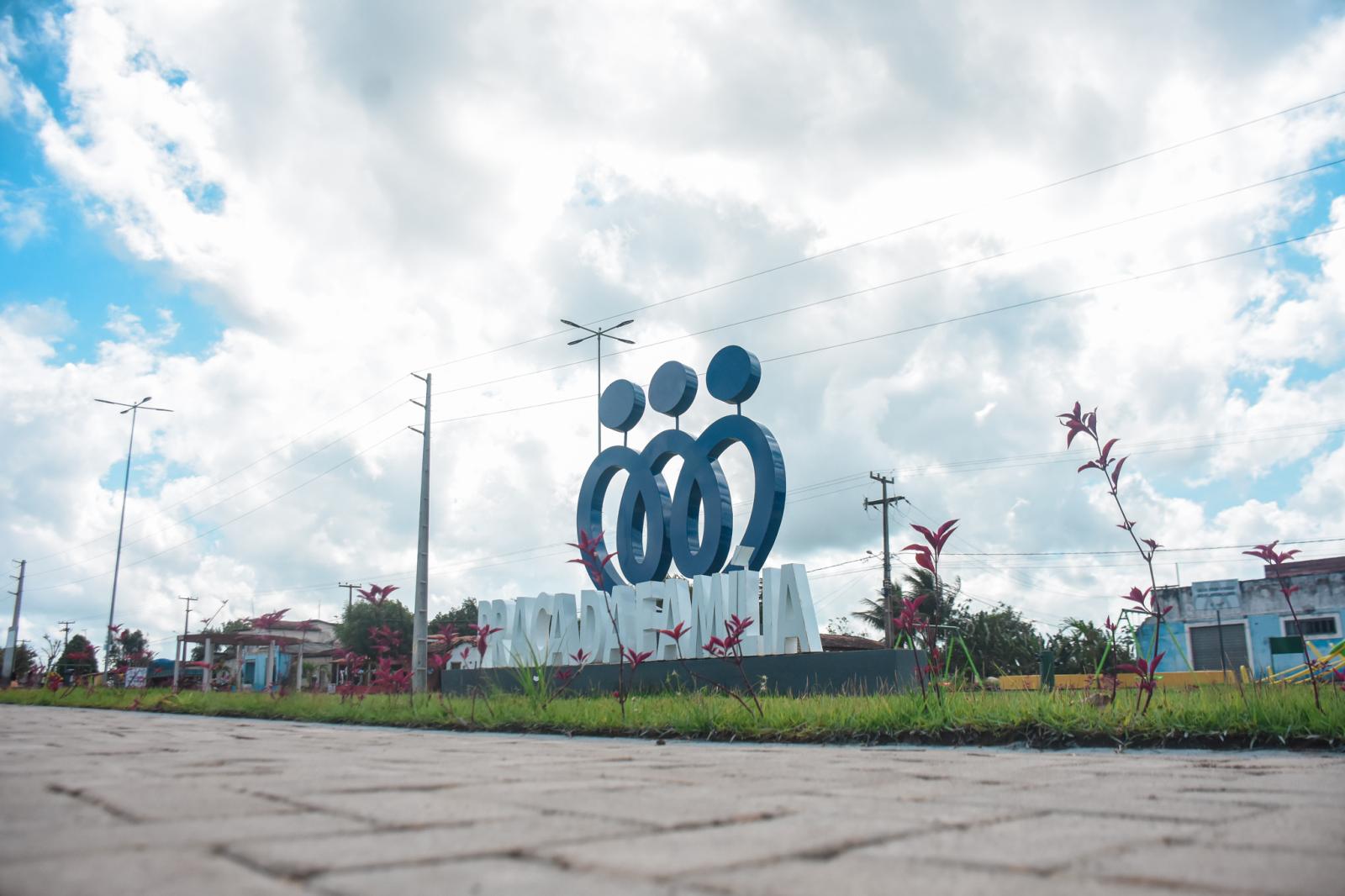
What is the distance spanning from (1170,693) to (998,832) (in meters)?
5.95

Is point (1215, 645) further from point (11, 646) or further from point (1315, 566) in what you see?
point (11, 646)

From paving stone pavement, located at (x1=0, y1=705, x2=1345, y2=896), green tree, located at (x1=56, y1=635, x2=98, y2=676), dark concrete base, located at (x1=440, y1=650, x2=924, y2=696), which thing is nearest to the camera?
paving stone pavement, located at (x1=0, y1=705, x2=1345, y2=896)

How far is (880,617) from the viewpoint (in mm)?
41656

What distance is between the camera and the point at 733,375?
17.0m

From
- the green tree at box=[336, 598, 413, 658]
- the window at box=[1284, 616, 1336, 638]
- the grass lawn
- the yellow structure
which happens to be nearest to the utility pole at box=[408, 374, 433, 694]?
the grass lawn

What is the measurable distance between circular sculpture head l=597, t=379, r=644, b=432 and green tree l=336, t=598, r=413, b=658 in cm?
3164

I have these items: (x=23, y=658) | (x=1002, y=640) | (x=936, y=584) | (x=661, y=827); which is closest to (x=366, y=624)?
(x=23, y=658)

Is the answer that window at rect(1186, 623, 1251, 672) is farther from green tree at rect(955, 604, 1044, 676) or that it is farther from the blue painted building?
green tree at rect(955, 604, 1044, 676)

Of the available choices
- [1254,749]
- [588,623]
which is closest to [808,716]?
[1254,749]

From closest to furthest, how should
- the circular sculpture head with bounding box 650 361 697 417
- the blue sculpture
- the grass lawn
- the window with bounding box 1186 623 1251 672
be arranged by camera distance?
the grass lawn → the blue sculpture → the circular sculpture head with bounding box 650 361 697 417 → the window with bounding box 1186 623 1251 672

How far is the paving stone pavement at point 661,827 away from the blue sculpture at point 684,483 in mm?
11639

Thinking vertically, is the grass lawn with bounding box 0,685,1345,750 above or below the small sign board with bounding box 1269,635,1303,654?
below

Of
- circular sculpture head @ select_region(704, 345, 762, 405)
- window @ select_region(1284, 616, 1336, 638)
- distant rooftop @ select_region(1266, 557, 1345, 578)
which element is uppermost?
circular sculpture head @ select_region(704, 345, 762, 405)

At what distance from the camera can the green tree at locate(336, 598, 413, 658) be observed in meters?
48.6
